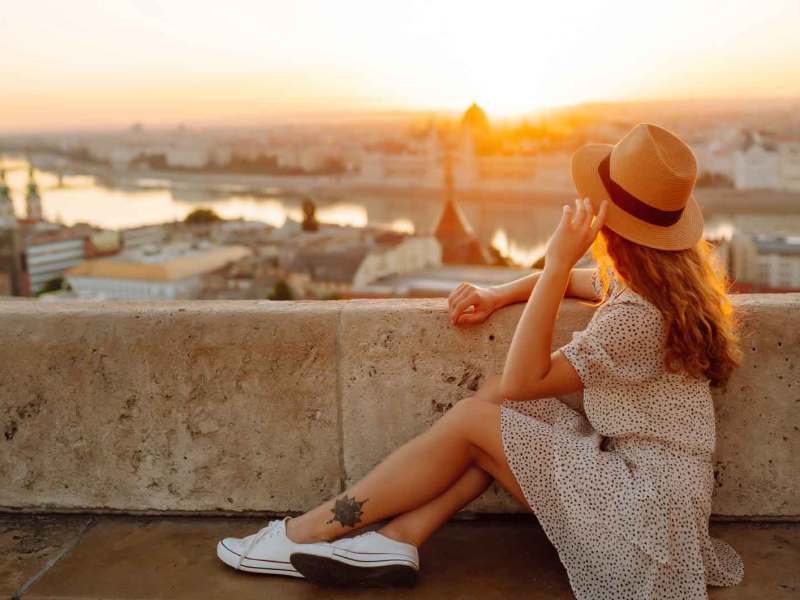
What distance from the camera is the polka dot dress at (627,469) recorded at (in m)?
0.99

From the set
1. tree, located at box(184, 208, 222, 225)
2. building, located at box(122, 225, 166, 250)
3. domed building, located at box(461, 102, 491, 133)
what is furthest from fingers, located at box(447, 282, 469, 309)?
tree, located at box(184, 208, 222, 225)

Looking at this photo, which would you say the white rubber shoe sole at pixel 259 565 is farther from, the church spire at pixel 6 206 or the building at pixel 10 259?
the church spire at pixel 6 206

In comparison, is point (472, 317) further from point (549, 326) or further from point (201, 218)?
point (201, 218)

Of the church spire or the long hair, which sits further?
the church spire

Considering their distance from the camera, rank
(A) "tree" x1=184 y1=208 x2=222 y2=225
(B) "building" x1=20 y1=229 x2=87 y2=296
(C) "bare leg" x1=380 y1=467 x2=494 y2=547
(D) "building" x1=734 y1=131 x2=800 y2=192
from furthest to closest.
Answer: (A) "tree" x1=184 y1=208 x2=222 y2=225 < (D) "building" x1=734 y1=131 x2=800 y2=192 < (B) "building" x1=20 y1=229 x2=87 y2=296 < (C) "bare leg" x1=380 y1=467 x2=494 y2=547

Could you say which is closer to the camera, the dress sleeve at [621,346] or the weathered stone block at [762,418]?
the dress sleeve at [621,346]

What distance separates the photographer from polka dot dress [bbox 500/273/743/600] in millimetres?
988

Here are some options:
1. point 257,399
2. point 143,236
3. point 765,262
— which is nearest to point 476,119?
point 143,236

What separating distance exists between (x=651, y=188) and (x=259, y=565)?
63cm

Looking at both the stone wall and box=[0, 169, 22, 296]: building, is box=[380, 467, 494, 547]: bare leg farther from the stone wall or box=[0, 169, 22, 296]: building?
box=[0, 169, 22, 296]: building

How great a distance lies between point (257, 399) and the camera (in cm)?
131

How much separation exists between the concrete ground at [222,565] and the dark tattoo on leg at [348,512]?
0.27ft

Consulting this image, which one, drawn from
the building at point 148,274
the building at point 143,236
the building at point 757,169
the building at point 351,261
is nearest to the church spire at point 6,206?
the building at point 143,236

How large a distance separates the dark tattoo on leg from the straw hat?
426 mm
